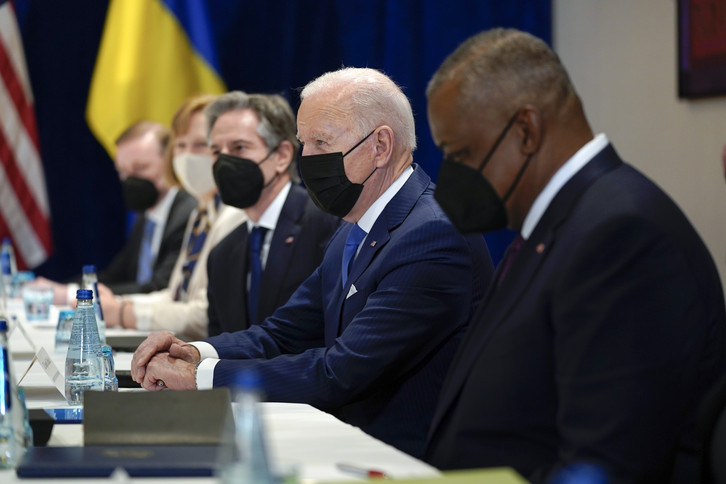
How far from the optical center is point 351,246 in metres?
2.50

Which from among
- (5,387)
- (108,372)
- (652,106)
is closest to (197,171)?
(652,106)

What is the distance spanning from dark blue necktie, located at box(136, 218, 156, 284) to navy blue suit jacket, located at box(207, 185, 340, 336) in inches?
77.5

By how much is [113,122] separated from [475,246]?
404cm

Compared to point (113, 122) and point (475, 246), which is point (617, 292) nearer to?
point (475, 246)

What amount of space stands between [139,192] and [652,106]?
9.27 ft

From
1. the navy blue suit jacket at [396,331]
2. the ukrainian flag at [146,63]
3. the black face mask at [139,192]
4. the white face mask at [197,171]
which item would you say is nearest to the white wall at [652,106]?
the navy blue suit jacket at [396,331]

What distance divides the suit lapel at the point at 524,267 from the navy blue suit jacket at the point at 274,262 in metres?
1.58

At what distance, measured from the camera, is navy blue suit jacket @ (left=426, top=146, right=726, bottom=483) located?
1.42 metres

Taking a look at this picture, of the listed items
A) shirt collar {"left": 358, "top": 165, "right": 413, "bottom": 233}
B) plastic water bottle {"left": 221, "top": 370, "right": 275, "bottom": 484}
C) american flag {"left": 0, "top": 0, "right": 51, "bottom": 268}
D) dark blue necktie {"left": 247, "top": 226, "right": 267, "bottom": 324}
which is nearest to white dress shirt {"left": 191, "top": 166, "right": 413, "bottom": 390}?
shirt collar {"left": 358, "top": 165, "right": 413, "bottom": 233}

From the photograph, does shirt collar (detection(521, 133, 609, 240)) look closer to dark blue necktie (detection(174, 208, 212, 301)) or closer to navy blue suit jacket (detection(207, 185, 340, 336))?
navy blue suit jacket (detection(207, 185, 340, 336))

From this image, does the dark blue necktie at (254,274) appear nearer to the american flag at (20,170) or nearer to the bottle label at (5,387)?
the bottle label at (5,387)

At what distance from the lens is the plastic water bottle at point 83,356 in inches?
82.7

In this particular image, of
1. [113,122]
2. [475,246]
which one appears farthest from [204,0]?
[475,246]

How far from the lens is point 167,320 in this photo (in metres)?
3.82
